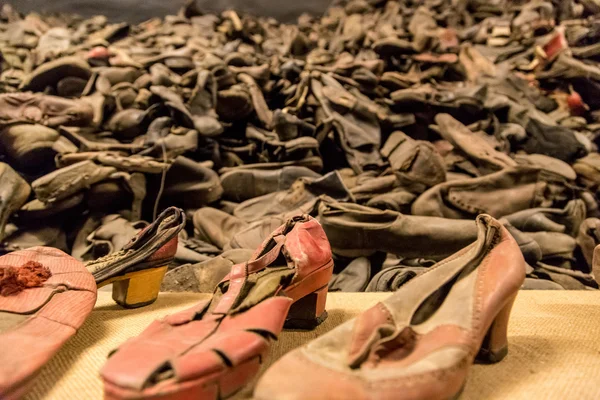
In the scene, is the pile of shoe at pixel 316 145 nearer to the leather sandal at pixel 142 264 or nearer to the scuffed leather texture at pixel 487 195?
the scuffed leather texture at pixel 487 195

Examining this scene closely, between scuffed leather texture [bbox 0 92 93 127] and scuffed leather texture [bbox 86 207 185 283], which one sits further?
scuffed leather texture [bbox 0 92 93 127]

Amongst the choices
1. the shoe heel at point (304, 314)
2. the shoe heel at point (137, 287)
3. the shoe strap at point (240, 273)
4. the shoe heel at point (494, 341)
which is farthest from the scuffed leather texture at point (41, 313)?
the shoe heel at point (494, 341)

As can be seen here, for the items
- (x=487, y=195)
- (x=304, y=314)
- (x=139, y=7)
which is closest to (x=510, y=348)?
(x=304, y=314)

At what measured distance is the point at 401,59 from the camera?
10.2ft

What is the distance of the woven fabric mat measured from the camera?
0.64m

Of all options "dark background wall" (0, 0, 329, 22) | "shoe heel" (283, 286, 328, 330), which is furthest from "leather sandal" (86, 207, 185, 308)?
"dark background wall" (0, 0, 329, 22)

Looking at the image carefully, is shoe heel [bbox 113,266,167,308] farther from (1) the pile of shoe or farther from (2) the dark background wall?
(2) the dark background wall

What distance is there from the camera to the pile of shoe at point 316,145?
1581 millimetres

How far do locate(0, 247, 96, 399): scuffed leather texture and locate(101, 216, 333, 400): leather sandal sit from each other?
15 centimetres

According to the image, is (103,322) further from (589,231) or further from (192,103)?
(589,231)

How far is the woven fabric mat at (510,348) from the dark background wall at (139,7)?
3.76 meters

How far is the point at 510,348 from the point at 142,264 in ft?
2.63

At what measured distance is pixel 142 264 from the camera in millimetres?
1005

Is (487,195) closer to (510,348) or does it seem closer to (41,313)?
(510,348)
